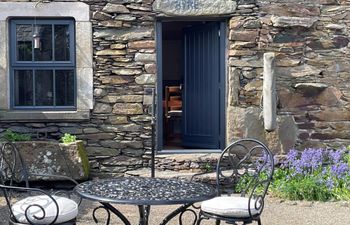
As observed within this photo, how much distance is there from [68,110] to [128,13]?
57.4 inches

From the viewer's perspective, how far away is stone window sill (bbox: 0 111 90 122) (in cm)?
716

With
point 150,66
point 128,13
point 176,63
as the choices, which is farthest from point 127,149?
point 176,63

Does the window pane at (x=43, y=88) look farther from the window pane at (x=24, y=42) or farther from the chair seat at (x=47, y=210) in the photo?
the chair seat at (x=47, y=210)

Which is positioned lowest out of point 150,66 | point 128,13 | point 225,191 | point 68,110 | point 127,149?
point 225,191

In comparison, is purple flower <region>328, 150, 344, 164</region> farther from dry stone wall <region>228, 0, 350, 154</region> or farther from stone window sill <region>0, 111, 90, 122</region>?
stone window sill <region>0, 111, 90, 122</region>

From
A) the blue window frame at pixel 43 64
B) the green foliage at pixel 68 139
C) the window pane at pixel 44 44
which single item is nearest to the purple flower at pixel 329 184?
the green foliage at pixel 68 139

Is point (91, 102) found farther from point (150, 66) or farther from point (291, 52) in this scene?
point (291, 52)

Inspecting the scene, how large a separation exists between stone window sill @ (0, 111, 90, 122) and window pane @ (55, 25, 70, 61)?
718 mm

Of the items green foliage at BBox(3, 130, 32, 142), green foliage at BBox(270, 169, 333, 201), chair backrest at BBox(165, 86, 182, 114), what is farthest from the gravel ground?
chair backrest at BBox(165, 86, 182, 114)

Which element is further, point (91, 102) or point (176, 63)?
point (176, 63)

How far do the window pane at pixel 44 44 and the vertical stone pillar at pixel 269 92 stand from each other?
109 inches

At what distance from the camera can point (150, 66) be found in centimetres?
726

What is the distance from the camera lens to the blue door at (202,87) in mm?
7656

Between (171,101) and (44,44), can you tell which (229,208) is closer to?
(44,44)
